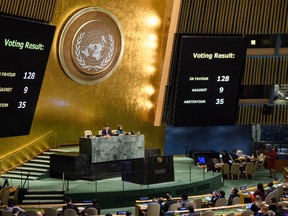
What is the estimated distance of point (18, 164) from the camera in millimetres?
24234

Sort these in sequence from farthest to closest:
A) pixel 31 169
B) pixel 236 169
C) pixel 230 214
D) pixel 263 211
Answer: pixel 236 169, pixel 31 169, pixel 263 211, pixel 230 214

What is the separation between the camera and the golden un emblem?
25188mm

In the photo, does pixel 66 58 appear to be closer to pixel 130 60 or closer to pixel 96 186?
pixel 130 60

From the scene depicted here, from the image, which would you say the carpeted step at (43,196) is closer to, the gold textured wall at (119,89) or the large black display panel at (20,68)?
the large black display panel at (20,68)

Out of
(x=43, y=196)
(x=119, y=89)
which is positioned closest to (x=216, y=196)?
(x=43, y=196)

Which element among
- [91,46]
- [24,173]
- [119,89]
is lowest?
[24,173]

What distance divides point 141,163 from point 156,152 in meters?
4.91

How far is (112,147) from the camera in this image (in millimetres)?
22688

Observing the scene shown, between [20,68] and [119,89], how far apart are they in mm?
9467

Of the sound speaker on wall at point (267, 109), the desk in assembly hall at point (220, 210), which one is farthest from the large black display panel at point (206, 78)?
the desk in assembly hall at point (220, 210)

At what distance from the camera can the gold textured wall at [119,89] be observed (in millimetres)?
25141

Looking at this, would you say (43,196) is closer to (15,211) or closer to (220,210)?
(15,211)

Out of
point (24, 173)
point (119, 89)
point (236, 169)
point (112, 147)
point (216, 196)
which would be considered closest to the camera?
point (216, 196)

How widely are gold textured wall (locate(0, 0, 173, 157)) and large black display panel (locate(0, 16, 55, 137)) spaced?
228 inches
